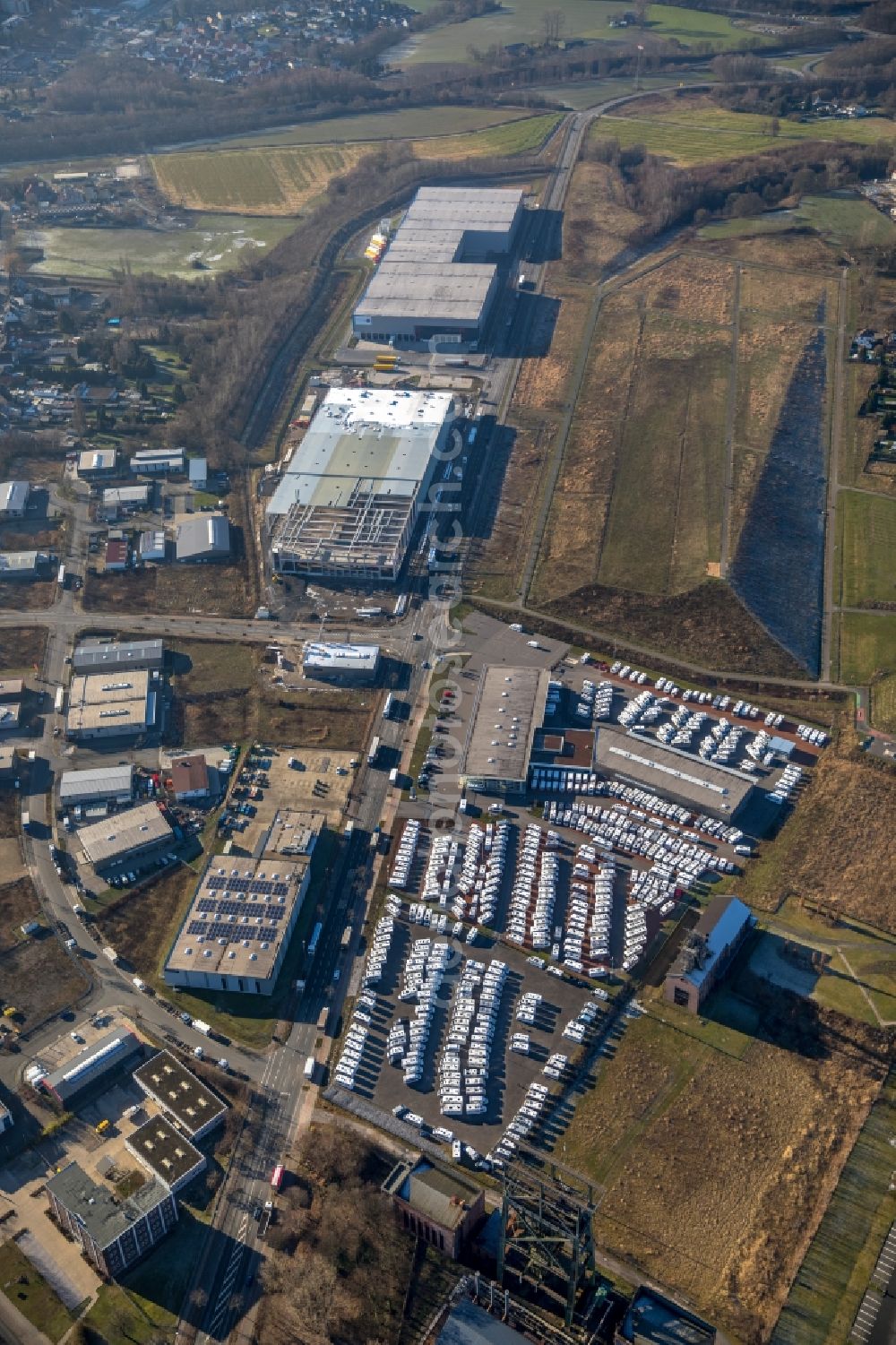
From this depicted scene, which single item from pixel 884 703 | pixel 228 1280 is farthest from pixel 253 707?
pixel 884 703

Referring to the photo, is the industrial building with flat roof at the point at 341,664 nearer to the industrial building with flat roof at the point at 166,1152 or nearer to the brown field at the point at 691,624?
the brown field at the point at 691,624

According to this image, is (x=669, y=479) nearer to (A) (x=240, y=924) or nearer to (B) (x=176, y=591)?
(B) (x=176, y=591)

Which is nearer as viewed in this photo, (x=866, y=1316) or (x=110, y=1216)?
(x=866, y=1316)

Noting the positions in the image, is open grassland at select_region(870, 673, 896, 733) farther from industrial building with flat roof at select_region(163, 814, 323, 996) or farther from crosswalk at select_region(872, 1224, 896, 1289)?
industrial building with flat roof at select_region(163, 814, 323, 996)

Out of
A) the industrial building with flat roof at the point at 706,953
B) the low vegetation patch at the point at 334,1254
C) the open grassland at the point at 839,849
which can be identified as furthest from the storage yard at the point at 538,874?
the low vegetation patch at the point at 334,1254

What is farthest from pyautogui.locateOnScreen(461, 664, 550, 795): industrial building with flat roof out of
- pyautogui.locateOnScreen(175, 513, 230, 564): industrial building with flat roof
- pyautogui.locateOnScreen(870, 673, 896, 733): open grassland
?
pyautogui.locateOnScreen(175, 513, 230, 564): industrial building with flat roof

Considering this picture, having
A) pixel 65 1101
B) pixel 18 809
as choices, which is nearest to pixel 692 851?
pixel 65 1101
